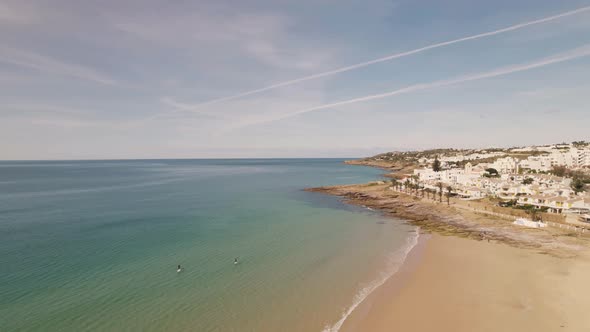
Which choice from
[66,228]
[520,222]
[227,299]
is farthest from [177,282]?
[520,222]

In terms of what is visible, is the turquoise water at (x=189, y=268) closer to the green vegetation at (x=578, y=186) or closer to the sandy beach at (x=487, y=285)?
the sandy beach at (x=487, y=285)

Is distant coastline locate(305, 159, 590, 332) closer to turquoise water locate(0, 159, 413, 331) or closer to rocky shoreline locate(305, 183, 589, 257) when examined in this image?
rocky shoreline locate(305, 183, 589, 257)

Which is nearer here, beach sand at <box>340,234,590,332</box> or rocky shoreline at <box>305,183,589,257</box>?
beach sand at <box>340,234,590,332</box>

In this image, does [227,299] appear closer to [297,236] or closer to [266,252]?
[266,252]

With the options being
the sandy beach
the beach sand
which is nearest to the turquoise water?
the beach sand

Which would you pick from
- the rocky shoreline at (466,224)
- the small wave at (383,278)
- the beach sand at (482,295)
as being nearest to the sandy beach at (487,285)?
the beach sand at (482,295)
